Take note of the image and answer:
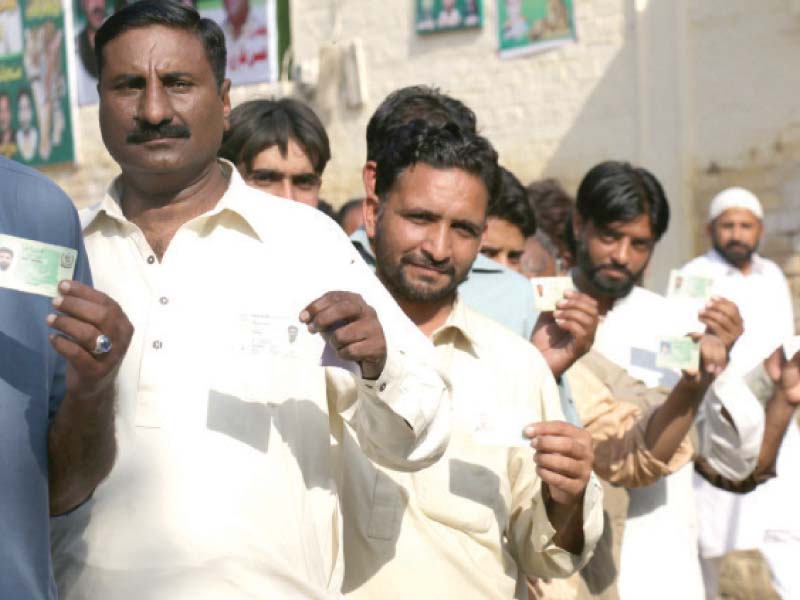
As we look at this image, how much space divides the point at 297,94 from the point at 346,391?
1346 cm

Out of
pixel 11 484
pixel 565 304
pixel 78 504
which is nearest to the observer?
pixel 11 484

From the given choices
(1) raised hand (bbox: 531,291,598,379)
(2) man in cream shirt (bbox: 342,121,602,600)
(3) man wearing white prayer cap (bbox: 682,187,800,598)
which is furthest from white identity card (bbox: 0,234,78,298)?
(3) man wearing white prayer cap (bbox: 682,187,800,598)

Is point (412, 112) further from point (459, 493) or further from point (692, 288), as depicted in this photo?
point (459, 493)

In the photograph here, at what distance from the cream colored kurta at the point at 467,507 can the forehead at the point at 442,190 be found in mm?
271

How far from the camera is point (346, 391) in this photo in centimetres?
349

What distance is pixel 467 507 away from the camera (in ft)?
12.9

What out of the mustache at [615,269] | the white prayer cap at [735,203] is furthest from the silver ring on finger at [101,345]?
the white prayer cap at [735,203]

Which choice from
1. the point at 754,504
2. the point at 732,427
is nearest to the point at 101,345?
the point at 732,427

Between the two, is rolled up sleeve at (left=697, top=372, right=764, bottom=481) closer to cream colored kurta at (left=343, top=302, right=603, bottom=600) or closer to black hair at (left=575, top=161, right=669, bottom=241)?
black hair at (left=575, top=161, right=669, bottom=241)

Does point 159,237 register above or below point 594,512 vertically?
above

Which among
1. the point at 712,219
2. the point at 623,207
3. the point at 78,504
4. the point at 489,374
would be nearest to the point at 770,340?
the point at 712,219

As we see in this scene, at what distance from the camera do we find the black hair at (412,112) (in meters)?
5.15

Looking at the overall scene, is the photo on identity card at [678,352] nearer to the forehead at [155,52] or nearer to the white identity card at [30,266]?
the forehead at [155,52]

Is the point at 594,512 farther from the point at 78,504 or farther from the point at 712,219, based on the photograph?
the point at 712,219
